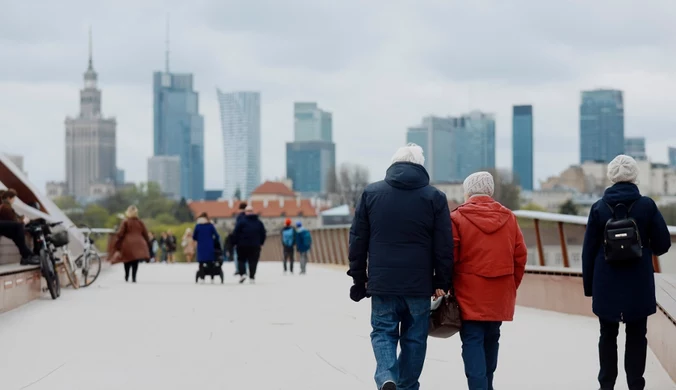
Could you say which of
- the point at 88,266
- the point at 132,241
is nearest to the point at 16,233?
the point at 88,266

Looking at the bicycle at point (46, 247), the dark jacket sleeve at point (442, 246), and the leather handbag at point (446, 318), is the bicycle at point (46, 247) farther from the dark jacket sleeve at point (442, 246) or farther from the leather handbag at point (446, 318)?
the dark jacket sleeve at point (442, 246)

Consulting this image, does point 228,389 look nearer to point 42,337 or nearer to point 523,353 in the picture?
point 523,353

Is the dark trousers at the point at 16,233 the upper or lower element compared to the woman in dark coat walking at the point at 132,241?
upper

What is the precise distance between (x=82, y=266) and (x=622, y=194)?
15.7 meters

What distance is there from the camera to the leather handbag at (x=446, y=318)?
775cm

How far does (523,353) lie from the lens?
11.1 metres

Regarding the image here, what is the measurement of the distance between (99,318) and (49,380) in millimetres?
5726

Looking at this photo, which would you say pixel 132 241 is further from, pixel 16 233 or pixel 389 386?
pixel 389 386

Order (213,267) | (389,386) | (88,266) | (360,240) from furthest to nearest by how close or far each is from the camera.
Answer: (213,267) → (88,266) → (360,240) → (389,386)

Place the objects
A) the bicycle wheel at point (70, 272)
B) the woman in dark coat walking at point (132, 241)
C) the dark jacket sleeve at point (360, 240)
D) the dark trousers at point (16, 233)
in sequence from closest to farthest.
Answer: the dark jacket sleeve at point (360, 240), the dark trousers at point (16, 233), the bicycle wheel at point (70, 272), the woman in dark coat walking at point (132, 241)

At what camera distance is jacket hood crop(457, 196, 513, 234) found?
7.77m

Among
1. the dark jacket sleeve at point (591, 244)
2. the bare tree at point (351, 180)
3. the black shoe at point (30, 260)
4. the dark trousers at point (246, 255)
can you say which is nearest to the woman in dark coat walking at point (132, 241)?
the dark trousers at point (246, 255)

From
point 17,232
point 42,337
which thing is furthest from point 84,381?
point 17,232

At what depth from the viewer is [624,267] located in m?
8.10
